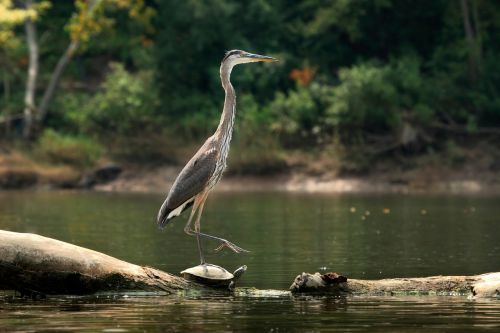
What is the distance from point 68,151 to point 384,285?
30.0 m

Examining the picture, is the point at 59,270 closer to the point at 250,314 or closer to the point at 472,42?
the point at 250,314

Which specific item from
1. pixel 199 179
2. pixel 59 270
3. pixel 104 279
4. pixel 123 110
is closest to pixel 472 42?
pixel 123 110

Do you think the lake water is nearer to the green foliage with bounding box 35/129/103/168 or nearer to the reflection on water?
the reflection on water

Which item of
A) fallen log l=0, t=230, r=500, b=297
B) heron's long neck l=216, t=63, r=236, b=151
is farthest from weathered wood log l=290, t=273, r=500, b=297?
heron's long neck l=216, t=63, r=236, b=151

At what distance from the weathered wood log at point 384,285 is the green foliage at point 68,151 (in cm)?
2978

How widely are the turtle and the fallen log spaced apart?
9 cm

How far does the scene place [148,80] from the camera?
45.6 m

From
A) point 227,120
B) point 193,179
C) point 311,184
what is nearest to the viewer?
point 193,179

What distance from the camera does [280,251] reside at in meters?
19.9

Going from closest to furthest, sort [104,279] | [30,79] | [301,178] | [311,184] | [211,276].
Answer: [104,279] → [211,276] → [311,184] → [301,178] → [30,79]

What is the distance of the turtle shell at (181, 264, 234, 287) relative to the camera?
13.9 m

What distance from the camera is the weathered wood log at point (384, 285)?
44.5 ft

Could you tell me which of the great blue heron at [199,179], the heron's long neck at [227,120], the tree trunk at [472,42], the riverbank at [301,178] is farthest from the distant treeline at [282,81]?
the great blue heron at [199,179]

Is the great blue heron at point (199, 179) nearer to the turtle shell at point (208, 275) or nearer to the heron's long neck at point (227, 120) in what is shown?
the heron's long neck at point (227, 120)
